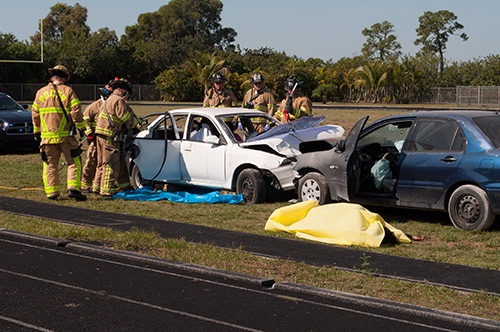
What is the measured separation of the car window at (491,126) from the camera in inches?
436

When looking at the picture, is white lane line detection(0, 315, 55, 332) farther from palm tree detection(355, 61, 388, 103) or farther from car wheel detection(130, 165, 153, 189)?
palm tree detection(355, 61, 388, 103)

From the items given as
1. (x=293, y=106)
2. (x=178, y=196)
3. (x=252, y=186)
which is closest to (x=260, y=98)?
(x=293, y=106)

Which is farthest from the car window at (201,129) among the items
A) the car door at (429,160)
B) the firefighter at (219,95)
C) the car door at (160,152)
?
the car door at (429,160)

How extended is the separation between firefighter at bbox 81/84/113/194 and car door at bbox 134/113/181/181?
0.77 meters

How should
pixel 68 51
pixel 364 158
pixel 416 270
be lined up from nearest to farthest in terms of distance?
pixel 416 270 → pixel 364 158 → pixel 68 51

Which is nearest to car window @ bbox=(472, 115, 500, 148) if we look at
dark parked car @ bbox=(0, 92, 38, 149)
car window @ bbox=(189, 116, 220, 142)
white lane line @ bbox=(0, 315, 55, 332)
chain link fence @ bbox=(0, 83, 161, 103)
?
car window @ bbox=(189, 116, 220, 142)

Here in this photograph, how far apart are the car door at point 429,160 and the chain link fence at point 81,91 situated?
156 feet

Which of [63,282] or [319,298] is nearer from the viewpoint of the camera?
[319,298]

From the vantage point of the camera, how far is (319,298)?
7.54m

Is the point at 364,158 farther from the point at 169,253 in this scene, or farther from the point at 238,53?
the point at 238,53

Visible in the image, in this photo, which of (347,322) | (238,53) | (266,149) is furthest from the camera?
(238,53)

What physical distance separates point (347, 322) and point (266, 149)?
732 centimetres

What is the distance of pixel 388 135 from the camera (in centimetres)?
1275

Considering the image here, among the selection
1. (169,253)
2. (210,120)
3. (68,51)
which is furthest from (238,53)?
(169,253)
